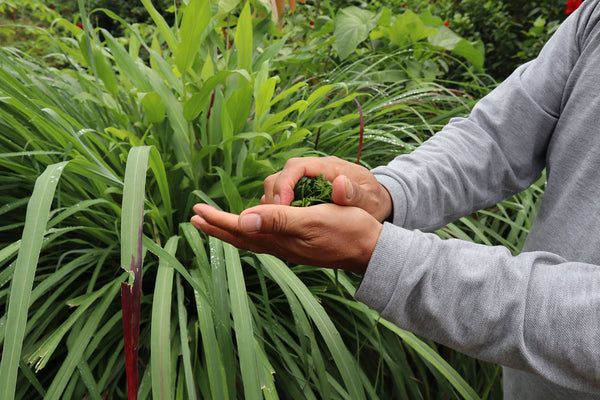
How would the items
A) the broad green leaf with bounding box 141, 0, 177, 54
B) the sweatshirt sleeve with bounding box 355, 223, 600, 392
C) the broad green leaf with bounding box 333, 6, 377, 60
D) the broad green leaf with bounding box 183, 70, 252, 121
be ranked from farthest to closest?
the broad green leaf with bounding box 333, 6, 377, 60 → the broad green leaf with bounding box 141, 0, 177, 54 → the broad green leaf with bounding box 183, 70, 252, 121 → the sweatshirt sleeve with bounding box 355, 223, 600, 392

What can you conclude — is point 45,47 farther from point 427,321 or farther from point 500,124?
point 427,321

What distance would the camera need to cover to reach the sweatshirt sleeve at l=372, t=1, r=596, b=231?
89cm

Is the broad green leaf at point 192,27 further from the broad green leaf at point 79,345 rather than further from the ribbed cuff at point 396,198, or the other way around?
the ribbed cuff at point 396,198

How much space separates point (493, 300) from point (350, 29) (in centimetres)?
169

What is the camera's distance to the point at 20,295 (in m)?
0.75

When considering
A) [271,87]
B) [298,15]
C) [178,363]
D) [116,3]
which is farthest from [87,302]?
[116,3]

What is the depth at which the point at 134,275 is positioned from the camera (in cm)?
67

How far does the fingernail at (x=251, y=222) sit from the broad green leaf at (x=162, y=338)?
36 cm

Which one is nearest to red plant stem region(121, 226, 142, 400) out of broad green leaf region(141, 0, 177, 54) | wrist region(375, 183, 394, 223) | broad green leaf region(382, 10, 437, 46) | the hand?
the hand

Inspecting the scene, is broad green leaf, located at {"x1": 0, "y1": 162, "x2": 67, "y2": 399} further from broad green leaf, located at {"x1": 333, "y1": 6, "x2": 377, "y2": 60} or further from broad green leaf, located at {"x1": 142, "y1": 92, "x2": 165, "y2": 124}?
broad green leaf, located at {"x1": 333, "y1": 6, "x2": 377, "y2": 60}

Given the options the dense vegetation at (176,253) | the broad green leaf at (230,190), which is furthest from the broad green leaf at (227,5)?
the broad green leaf at (230,190)

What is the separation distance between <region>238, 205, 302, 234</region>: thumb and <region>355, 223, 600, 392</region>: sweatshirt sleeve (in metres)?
0.10

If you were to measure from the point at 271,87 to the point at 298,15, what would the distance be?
1884 mm

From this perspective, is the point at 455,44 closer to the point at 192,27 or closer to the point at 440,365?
the point at 192,27
